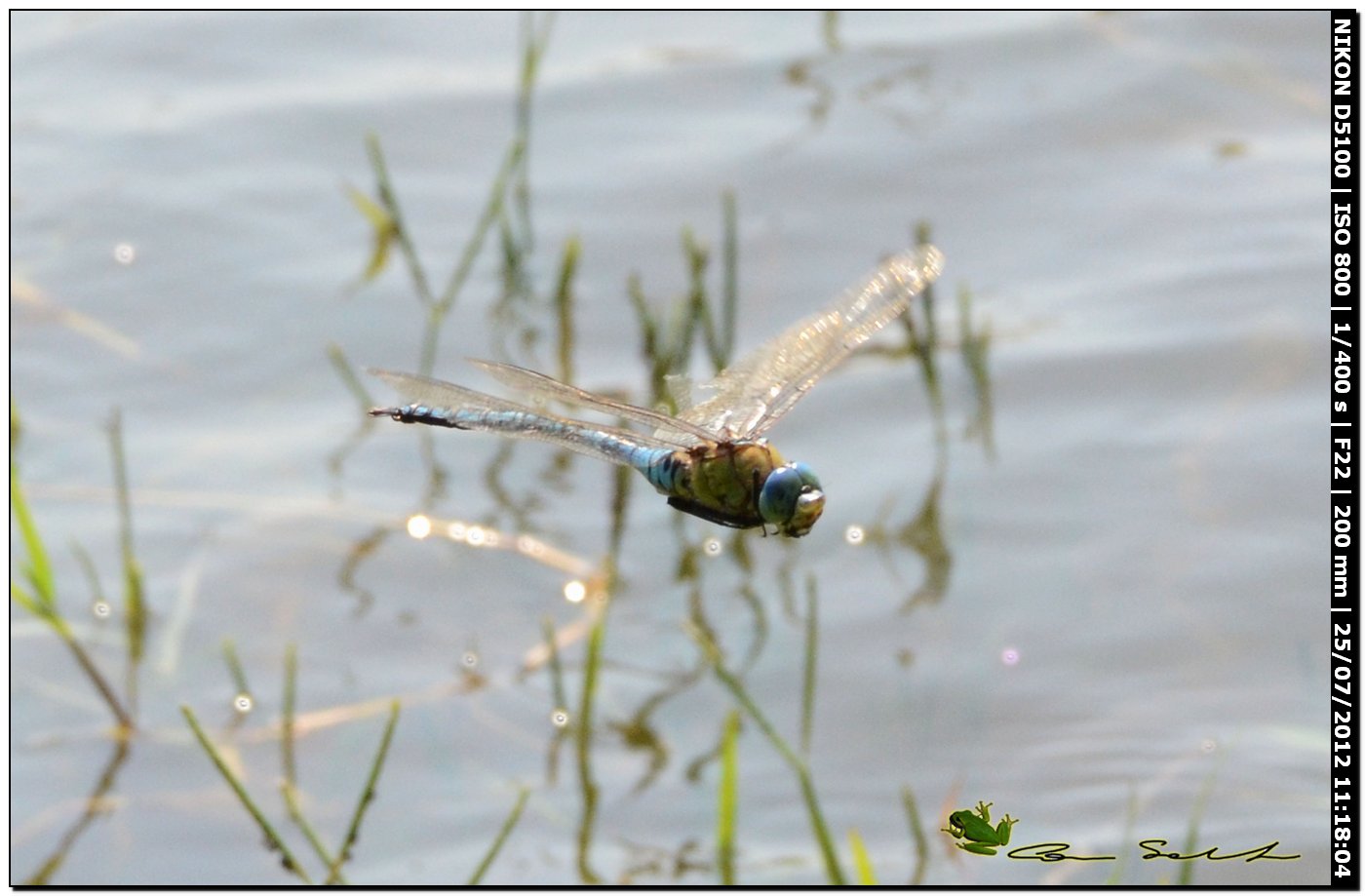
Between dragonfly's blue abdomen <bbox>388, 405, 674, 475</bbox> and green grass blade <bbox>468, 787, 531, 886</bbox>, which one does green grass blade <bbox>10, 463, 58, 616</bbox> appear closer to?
green grass blade <bbox>468, 787, 531, 886</bbox>

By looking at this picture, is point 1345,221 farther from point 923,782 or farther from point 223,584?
point 223,584

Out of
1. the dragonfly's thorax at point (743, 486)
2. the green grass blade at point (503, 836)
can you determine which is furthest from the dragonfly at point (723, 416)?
the green grass blade at point (503, 836)

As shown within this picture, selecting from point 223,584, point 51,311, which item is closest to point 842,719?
point 223,584

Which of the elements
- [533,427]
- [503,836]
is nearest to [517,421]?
[533,427]

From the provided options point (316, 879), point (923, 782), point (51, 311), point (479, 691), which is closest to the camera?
point (316, 879)
